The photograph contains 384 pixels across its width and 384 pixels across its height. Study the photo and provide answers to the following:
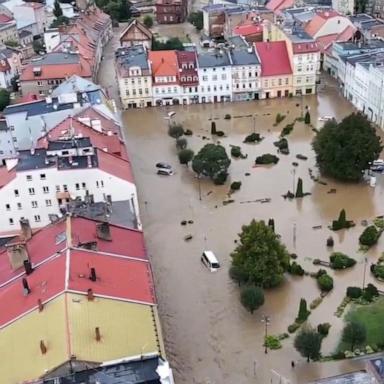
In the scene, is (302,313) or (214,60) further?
(214,60)

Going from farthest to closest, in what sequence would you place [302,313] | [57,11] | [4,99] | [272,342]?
[57,11] < [4,99] < [302,313] < [272,342]

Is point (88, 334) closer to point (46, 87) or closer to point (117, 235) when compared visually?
point (117, 235)

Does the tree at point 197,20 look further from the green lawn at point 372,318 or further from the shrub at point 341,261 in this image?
the green lawn at point 372,318

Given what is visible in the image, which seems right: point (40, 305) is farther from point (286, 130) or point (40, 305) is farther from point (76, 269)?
point (286, 130)

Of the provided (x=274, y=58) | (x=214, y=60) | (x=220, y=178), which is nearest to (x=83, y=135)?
(x=220, y=178)

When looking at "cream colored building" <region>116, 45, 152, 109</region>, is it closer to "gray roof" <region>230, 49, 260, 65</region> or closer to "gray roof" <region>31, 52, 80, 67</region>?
"gray roof" <region>31, 52, 80, 67</region>

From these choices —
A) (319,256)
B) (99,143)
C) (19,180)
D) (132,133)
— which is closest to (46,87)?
(132,133)
